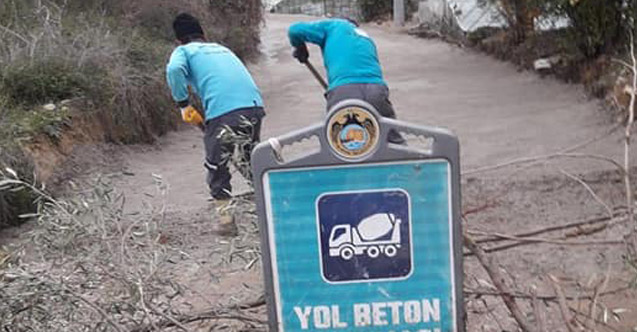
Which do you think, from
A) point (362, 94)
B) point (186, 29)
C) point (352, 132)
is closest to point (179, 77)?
point (186, 29)

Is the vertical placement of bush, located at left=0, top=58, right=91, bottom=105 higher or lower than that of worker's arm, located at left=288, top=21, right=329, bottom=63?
lower

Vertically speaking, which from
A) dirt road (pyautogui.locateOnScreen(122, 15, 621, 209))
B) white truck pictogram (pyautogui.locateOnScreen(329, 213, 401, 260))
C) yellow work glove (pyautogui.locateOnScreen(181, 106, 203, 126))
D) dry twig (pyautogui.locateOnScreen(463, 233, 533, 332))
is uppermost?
white truck pictogram (pyautogui.locateOnScreen(329, 213, 401, 260))

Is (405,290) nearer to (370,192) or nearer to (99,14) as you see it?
(370,192)

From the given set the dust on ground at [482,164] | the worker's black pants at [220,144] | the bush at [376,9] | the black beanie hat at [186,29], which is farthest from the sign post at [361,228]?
the bush at [376,9]

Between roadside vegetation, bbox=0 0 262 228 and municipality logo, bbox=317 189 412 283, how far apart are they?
4.25 metres

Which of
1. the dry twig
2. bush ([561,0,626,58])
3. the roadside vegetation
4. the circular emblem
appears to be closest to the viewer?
the circular emblem

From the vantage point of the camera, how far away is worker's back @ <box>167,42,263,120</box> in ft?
18.1

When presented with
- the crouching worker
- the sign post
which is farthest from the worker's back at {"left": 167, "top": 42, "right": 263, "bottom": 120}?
the sign post

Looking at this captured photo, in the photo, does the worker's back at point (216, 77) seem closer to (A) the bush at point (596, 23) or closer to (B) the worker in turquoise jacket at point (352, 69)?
(B) the worker in turquoise jacket at point (352, 69)

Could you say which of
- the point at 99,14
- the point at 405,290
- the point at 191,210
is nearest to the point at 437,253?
the point at 405,290

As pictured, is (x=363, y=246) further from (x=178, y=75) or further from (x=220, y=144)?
(x=178, y=75)

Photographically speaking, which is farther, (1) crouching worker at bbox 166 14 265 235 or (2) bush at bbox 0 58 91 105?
(2) bush at bbox 0 58 91 105

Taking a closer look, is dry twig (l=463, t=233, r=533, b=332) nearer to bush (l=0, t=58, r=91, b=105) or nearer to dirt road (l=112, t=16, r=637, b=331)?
dirt road (l=112, t=16, r=637, b=331)

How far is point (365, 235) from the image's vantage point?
2424mm
